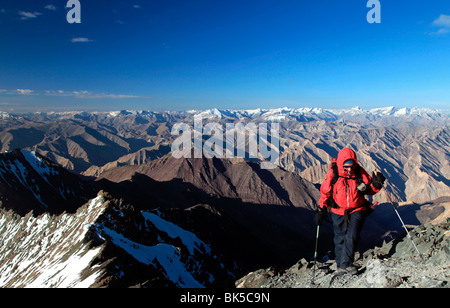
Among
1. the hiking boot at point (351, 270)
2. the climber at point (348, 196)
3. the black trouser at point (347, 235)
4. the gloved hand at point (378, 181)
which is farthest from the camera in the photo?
the hiking boot at point (351, 270)

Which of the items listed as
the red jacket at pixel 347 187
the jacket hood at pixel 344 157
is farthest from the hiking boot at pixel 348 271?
the jacket hood at pixel 344 157

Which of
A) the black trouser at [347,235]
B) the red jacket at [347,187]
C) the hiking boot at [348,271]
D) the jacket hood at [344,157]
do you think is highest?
the jacket hood at [344,157]

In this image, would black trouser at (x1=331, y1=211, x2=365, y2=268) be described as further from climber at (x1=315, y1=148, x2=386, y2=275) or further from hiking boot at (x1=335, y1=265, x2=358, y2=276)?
hiking boot at (x1=335, y1=265, x2=358, y2=276)

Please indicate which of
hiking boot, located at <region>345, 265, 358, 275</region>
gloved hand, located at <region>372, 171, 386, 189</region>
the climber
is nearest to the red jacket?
the climber

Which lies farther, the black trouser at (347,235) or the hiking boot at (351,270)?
the hiking boot at (351,270)

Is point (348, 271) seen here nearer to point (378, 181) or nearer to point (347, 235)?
point (347, 235)

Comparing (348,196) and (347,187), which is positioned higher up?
(347,187)

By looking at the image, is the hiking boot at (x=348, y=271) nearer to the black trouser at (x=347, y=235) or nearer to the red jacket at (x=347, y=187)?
the black trouser at (x=347, y=235)

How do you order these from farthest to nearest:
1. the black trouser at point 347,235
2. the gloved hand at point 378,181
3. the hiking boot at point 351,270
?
the hiking boot at point 351,270 < the black trouser at point 347,235 < the gloved hand at point 378,181

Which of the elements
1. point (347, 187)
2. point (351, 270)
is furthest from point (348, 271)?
point (347, 187)
